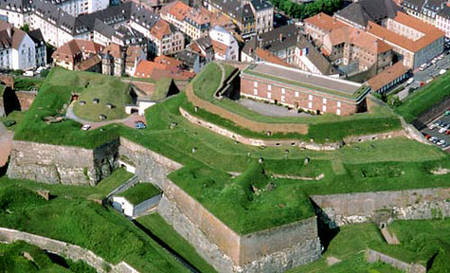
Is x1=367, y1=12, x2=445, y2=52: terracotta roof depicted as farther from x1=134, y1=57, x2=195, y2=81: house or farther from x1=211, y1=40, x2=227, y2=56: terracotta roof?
x1=134, y1=57, x2=195, y2=81: house

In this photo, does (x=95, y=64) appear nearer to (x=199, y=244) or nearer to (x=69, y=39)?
(x=69, y=39)

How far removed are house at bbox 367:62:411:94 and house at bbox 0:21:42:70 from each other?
52.6 metres

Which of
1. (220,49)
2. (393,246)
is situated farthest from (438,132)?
(393,246)

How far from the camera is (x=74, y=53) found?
6501 inches

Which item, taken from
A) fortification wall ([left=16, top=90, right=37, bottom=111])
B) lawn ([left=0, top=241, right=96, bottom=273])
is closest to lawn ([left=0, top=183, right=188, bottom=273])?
lawn ([left=0, top=241, right=96, bottom=273])

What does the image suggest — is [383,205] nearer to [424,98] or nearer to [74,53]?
[424,98]

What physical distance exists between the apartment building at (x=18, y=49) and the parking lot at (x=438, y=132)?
61.4 m

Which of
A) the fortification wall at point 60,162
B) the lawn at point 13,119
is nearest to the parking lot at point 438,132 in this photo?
the fortification wall at point 60,162

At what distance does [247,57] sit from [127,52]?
62.8 feet

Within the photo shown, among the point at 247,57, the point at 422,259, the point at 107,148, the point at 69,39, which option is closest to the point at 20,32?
the point at 69,39

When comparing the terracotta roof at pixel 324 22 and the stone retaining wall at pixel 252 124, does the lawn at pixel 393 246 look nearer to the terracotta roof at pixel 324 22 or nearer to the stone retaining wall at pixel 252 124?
the stone retaining wall at pixel 252 124

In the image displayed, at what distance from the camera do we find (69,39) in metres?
172

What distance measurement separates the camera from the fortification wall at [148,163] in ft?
398

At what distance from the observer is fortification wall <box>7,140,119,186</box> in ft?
409
